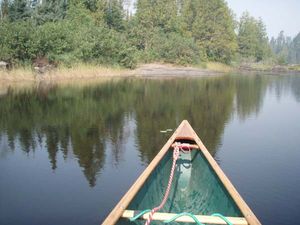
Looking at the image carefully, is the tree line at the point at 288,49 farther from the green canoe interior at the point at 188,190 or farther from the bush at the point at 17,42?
the green canoe interior at the point at 188,190

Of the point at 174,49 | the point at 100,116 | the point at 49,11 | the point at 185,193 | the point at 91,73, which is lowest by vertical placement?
the point at 185,193

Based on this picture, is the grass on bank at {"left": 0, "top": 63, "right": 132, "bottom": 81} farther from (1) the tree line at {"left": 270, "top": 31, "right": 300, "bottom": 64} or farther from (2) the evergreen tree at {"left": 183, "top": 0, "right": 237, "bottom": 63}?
(1) the tree line at {"left": 270, "top": 31, "right": 300, "bottom": 64}

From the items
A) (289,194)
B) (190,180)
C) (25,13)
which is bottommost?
(289,194)

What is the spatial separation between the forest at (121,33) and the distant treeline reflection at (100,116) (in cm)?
668

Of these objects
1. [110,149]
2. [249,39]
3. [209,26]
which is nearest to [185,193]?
[110,149]

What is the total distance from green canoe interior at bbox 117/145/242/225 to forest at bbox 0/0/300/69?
23880mm

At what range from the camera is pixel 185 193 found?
22.4ft

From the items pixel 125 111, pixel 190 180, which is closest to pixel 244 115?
pixel 125 111

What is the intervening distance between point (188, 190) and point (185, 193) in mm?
135

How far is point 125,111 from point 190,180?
36.2 feet

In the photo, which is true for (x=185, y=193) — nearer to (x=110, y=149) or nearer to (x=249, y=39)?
(x=110, y=149)

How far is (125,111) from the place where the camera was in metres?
18.0

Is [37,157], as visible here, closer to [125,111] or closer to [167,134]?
[167,134]

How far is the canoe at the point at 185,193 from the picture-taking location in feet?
14.9
